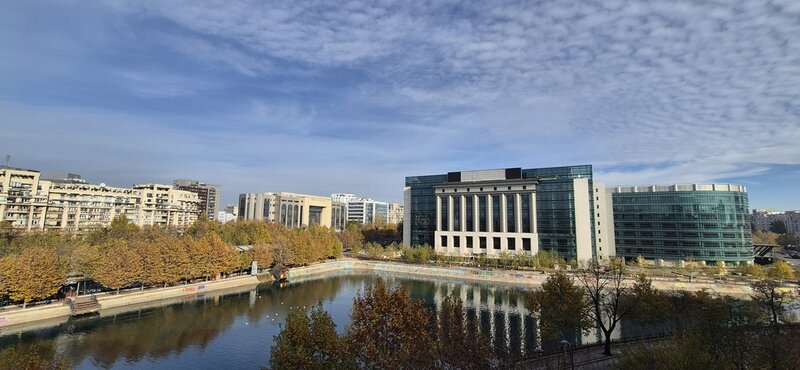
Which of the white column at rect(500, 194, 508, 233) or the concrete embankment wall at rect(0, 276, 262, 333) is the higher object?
the white column at rect(500, 194, 508, 233)

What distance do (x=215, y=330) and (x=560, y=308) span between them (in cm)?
2776

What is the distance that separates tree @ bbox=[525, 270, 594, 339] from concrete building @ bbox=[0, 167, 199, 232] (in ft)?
267

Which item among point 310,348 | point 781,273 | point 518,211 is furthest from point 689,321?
point 518,211

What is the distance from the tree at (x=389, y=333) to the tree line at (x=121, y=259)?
33472 millimetres

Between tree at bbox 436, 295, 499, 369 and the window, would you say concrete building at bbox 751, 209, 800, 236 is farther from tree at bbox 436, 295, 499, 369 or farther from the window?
tree at bbox 436, 295, 499, 369

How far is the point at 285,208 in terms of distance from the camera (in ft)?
432

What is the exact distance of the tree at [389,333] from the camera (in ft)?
57.6

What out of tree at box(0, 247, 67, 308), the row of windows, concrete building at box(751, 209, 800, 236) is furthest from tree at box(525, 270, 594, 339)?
concrete building at box(751, 209, 800, 236)

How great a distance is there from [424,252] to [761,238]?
283 ft

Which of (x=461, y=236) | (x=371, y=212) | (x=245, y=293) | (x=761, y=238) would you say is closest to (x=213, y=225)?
(x=245, y=293)

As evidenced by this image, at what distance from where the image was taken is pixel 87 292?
42094 mm

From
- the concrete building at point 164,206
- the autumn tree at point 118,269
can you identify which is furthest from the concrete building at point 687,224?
the concrete building at point 164,206

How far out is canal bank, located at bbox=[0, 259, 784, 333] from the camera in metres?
34.6

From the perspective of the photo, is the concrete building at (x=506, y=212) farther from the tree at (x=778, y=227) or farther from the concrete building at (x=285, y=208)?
the tree at (x=778, y=227)
